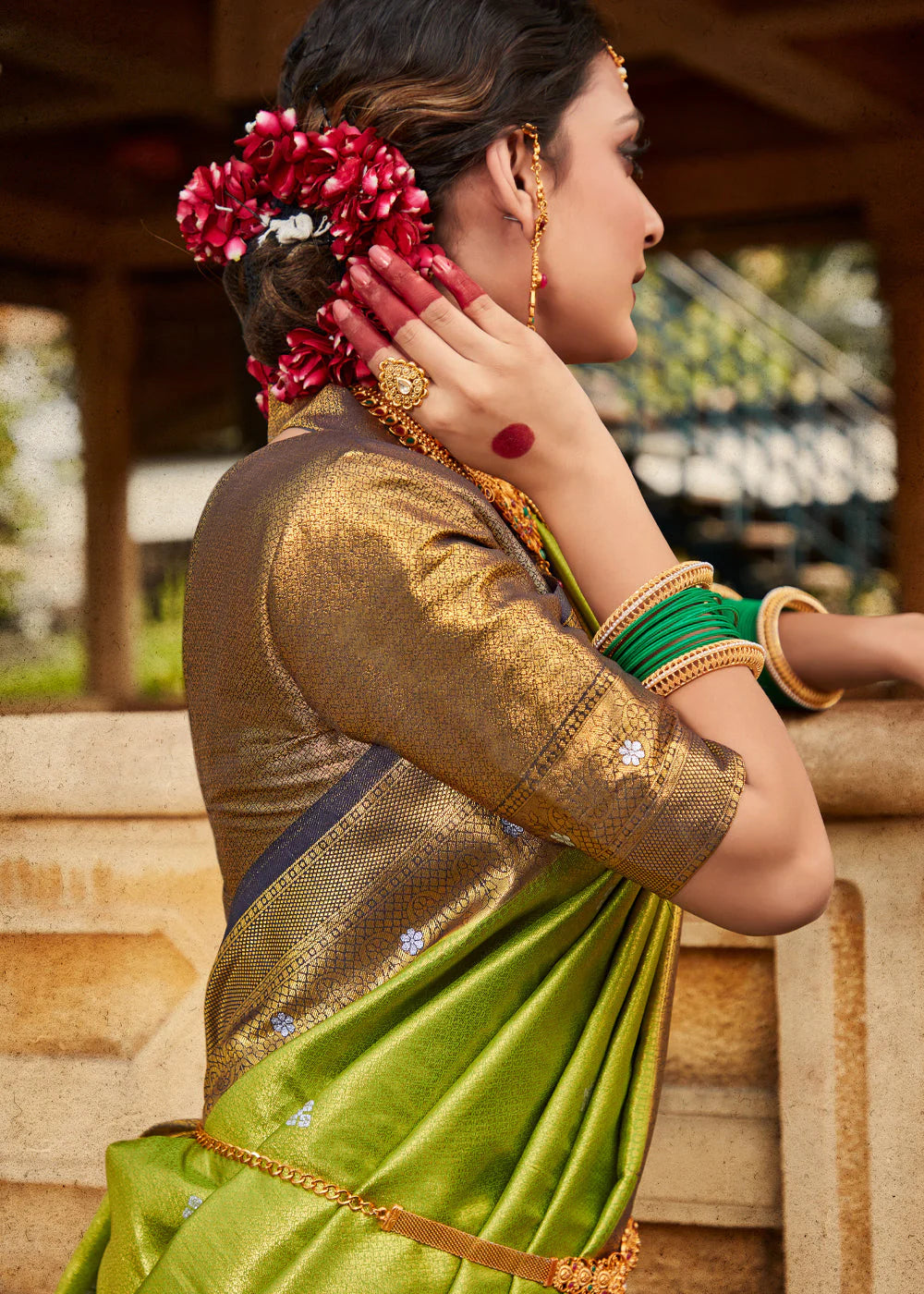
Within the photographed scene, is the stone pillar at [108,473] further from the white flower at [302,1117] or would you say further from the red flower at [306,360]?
the white flower at [302,1117]

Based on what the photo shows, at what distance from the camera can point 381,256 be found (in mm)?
983

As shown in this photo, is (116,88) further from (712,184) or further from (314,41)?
(314,41)

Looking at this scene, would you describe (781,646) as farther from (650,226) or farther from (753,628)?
(650,226)

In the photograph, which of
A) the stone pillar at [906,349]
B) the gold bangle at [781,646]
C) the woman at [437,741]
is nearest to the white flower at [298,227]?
the woman at [437,741]

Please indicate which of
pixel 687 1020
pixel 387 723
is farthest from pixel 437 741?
pixel 687 1020

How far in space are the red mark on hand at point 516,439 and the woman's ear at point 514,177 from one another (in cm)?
23

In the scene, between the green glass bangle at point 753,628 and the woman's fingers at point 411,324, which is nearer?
the woman's fingers at point 411,324

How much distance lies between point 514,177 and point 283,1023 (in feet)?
2.35

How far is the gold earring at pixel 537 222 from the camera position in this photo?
1056 millimetres

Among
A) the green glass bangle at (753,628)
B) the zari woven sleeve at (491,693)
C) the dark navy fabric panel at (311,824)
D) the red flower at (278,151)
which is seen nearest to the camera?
the zari woven sleeve at (491,693)

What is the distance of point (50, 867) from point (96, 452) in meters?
0.94

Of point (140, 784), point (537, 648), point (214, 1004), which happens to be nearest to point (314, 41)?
point (537, 648)

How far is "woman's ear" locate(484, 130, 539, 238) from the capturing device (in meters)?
1.04

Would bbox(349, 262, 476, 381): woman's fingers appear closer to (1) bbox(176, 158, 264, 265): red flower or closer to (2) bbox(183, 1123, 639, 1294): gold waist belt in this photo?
(1) bbox(176, 158, 264, 265): red flower
